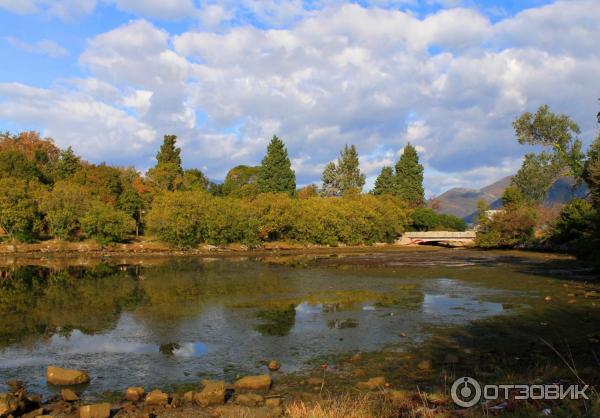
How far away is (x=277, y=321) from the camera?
23.7m

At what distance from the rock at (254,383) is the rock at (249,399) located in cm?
85

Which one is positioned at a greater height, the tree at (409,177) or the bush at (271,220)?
the tree at (409,177)

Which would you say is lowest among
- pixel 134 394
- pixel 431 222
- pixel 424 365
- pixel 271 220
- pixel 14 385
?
pixel 14 385

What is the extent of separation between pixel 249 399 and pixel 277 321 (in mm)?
10784

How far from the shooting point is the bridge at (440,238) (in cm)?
9512

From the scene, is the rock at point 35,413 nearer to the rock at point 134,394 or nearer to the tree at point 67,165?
the rock at point 134,394

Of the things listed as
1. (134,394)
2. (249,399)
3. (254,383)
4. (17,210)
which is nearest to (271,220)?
(17,210)

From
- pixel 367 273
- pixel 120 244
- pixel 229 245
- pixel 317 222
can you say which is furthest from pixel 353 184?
pixel 367 273

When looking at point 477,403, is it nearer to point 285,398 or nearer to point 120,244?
point 285,398

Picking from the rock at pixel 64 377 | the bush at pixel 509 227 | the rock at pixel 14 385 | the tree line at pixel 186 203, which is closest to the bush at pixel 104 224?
the tree line at pixel 186 203

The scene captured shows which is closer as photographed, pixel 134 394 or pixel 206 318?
pixel 134 394

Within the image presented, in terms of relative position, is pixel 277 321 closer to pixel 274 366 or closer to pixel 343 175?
pixel 274 366

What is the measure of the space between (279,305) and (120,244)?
182 feet

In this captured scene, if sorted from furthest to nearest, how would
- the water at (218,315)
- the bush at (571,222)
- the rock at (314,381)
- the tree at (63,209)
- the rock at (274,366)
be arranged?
the tree at (63,209), the bush at (571,222), the water at (218,315), the rock at (274,366), the rock at (314,381)
